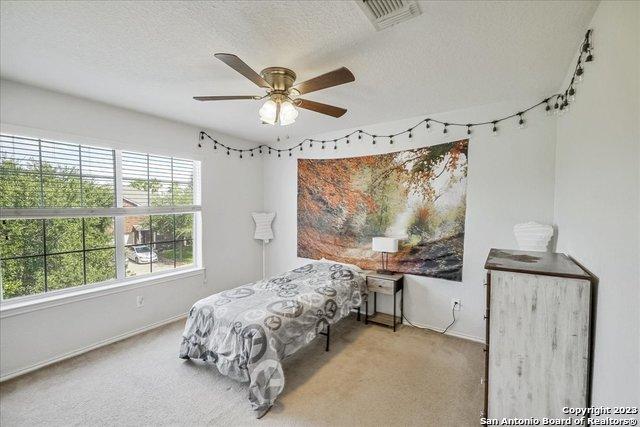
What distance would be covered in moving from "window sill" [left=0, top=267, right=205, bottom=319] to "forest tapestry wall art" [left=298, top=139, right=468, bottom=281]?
1.93 meters

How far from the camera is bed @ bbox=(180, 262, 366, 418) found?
2.00m

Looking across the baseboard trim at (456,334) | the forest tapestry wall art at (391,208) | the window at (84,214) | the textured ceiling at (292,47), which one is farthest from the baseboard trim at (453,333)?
the window at (84,214)

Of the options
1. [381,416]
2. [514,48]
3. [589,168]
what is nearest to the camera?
[589,168]

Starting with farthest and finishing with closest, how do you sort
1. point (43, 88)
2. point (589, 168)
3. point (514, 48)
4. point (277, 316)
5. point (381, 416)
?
point (43, 88) → point (277, 316) → point (381, 416) → point (514, 48) → point (589, 168)

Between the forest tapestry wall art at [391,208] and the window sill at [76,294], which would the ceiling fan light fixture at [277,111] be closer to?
the forest tapestry wall art at [391,208]

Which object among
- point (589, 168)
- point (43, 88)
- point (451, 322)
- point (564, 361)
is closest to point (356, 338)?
point (451, 322)

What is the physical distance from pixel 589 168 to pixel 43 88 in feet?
13.6

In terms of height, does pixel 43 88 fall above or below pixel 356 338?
above

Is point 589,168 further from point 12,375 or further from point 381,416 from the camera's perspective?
point 12,375

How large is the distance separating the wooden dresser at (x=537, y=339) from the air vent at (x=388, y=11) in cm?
147

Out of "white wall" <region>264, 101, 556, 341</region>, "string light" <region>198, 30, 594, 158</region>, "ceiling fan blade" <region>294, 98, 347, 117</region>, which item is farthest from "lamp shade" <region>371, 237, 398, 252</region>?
"ceiling fan blade" <region>294, 98, 347, 117</region>

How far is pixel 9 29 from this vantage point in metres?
1.60

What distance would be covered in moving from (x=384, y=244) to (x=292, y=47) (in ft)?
7.51

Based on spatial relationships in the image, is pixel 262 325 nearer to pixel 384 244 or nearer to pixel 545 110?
pixel 384 244
